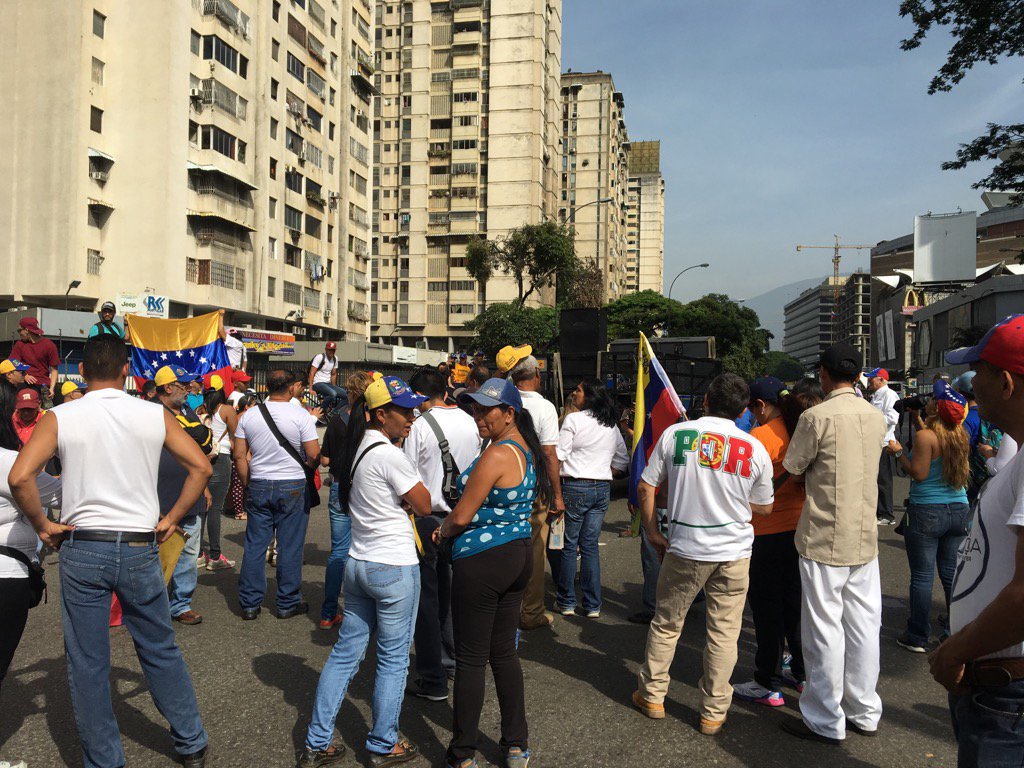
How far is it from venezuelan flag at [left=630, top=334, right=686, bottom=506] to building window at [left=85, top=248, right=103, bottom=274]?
1575 inches

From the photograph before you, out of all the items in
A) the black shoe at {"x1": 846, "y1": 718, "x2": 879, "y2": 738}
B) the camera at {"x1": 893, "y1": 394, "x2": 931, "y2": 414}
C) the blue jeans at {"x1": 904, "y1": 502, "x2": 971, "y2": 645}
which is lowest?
the black shoe at {"x1": 846, "y1": 718, "x2": 879, "y2": 738}

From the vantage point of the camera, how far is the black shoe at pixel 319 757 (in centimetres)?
365

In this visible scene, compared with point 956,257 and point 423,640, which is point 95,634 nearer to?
point 423,640

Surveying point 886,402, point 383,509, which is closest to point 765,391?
point 383,509

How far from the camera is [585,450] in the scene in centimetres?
623

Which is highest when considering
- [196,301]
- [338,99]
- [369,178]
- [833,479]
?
[338,99]

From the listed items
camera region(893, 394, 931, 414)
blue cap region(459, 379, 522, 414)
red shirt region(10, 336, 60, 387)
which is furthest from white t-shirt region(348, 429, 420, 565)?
red shirt region(10, 336, 60, 387)

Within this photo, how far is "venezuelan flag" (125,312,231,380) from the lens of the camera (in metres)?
11.4

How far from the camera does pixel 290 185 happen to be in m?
50.0

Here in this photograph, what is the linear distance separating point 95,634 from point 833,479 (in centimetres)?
375

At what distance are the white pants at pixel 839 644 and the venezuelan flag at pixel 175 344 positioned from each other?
31.2ft

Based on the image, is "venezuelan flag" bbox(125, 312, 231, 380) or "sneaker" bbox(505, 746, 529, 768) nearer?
"sneaker" bbox(505, 746, 529, 768)

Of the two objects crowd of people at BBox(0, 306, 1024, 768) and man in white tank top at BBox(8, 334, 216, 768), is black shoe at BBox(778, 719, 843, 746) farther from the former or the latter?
man in white tank top at BBox(8, 334, 216, 768)

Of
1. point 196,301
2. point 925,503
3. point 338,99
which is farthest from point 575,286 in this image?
point 925,503
